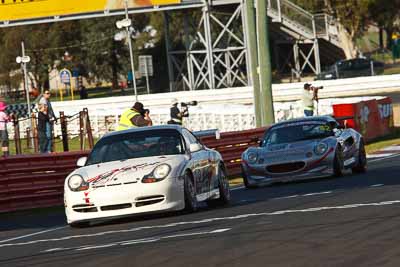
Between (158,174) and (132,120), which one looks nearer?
(158,174)

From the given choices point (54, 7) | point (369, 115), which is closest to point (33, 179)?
point (369, 115)

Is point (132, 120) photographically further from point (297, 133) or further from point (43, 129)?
point (43, 129)

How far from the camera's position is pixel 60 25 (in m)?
89.4

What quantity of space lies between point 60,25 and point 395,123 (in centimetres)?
5358

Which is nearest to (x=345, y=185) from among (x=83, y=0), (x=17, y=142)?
(x=17, y=142)

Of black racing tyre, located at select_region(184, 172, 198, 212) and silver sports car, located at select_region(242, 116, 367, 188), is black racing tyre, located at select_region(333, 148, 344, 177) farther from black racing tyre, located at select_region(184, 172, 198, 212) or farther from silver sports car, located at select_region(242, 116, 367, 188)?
black racing tyre, located at select_region(184, 172, 198, 212)

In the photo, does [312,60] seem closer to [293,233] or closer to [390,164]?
[390,164]

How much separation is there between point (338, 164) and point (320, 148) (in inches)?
16.9

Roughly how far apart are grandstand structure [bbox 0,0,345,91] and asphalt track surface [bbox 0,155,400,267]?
4285cm

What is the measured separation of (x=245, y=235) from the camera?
11.7 meters

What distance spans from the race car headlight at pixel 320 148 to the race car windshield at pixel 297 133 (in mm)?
643

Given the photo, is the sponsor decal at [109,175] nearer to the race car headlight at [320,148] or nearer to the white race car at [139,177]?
the white race car at [139,177]

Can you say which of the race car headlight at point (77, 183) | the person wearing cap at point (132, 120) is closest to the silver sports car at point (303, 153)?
Result: the person wearing cap at point (132, 120)

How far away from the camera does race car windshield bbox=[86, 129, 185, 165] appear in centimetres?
1556
